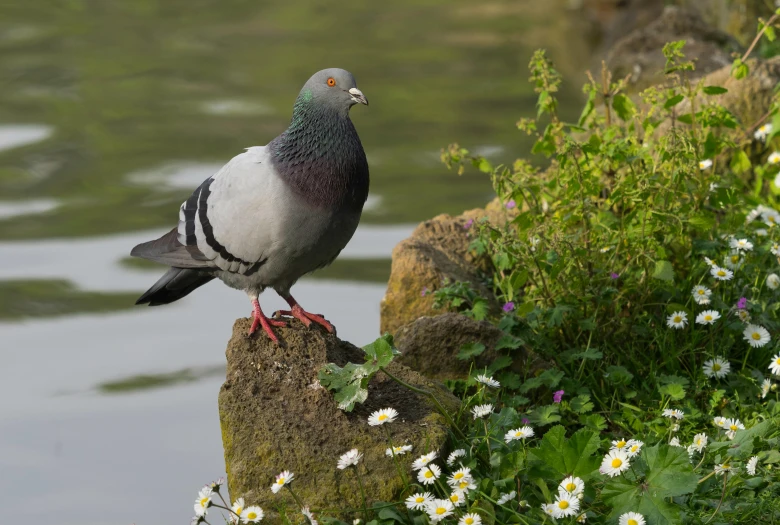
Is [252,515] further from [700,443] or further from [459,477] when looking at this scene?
[700,443]

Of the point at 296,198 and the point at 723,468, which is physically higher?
the point at 296,198

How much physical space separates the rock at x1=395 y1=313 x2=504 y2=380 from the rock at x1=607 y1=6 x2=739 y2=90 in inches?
132

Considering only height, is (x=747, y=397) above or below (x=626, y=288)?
below

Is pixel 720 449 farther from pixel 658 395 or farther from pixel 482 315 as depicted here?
pixel 482 315

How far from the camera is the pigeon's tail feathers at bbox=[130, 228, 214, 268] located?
3742mm

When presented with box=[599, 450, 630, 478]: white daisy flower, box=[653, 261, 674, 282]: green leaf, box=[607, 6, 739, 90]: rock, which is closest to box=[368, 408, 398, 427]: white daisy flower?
box=[599, 450, 630, 478]: white daisy flower

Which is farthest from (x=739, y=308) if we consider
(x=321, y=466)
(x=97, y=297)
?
(x=97, y=297)

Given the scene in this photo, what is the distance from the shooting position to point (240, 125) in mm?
8117

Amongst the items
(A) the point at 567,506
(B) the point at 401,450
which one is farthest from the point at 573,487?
(B) the point at 401,450

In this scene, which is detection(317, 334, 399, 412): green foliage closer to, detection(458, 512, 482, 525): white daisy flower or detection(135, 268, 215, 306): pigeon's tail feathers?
detection(458, 512, 482, 525): white daisy flower

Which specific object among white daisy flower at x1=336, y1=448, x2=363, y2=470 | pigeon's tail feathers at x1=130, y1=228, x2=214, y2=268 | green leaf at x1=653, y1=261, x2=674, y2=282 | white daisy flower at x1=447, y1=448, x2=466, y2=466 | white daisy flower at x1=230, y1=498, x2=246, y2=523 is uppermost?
pigeon's tail feathers at x1=130, y1=228, x2=214, y2=268

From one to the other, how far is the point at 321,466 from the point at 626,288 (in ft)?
5.09

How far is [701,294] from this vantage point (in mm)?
3914

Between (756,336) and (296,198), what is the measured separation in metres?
1.79
